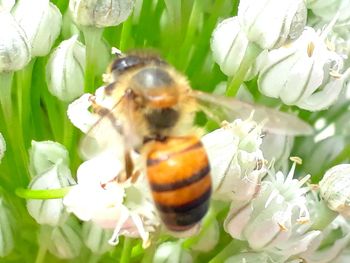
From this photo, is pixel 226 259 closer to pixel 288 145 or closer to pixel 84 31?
pixel 288 145

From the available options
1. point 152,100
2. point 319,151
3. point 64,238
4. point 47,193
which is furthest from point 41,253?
point 319,151

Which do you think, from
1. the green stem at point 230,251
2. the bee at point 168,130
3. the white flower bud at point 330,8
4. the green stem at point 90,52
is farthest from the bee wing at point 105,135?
the white flower bud at point 330,8

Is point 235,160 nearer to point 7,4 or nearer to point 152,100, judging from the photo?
point 152,100

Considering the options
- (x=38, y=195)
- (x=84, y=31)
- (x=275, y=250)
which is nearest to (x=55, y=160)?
(x=38, y=195)

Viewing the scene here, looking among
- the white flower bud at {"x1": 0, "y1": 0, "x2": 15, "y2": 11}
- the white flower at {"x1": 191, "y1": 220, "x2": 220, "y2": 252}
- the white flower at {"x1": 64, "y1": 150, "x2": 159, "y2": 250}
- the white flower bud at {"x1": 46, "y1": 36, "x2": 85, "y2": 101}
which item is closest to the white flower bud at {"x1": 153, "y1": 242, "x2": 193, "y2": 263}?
the white flower at {"x1": 191, "y1": 220, "x2": 220, "y2": 252}

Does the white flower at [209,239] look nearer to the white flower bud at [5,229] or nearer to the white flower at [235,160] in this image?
the white flower at [235,160]
